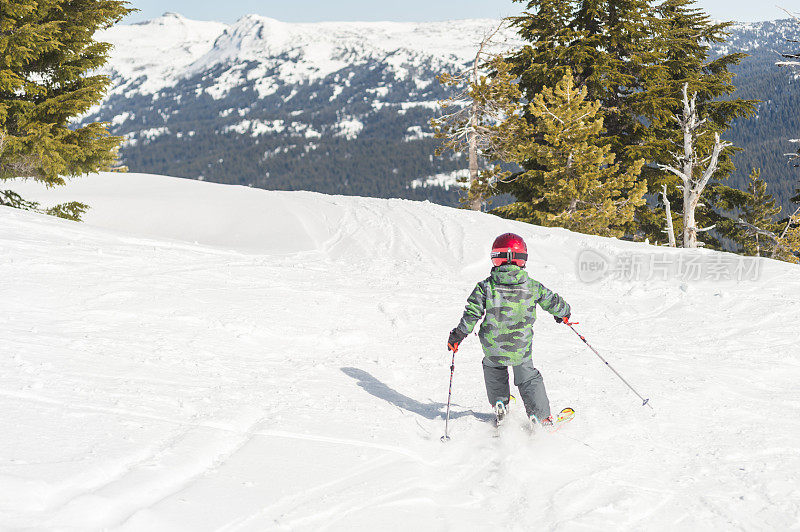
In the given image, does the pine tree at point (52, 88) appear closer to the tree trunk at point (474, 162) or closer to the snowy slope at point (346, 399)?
the snowy slope at point (346, 399)

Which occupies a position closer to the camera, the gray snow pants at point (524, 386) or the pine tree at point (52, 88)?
A: the gray snow pants at point (524, 386)

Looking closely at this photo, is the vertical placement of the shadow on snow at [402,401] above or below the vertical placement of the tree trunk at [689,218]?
below

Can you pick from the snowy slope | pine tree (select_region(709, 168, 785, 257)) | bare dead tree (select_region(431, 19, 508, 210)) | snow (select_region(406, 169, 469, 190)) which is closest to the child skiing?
the snowy slope

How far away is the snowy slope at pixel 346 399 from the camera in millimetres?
3691

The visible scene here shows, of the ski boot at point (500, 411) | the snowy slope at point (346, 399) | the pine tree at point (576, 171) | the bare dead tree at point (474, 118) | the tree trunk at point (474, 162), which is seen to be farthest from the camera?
the tree trunk at point (474, 162)

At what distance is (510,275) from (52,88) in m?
14.0

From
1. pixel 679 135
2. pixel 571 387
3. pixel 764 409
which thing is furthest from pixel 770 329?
pixel 679 135

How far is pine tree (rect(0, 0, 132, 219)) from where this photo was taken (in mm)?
13148

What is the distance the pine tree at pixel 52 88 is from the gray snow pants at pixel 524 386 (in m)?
12.6

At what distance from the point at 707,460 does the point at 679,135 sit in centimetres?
2567

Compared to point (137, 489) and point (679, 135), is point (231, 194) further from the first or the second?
point (679, 135)

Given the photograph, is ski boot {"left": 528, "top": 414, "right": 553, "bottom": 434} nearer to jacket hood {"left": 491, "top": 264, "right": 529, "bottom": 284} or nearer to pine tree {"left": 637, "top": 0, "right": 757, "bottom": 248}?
jacket hood {"left": 491, "top": 264, "right": 529, "bottom": 284}

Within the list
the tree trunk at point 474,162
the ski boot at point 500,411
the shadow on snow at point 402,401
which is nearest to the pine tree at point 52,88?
the shadow on snow at point 402,401

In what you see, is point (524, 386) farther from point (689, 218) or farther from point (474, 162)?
point (474, 162)
